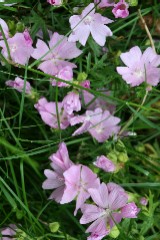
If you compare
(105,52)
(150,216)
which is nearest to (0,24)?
(105,52)

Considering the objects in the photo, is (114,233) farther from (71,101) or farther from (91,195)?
(71,101)

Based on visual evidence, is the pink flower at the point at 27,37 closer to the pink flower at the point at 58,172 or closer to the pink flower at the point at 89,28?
the pink flower at the point at 89,28

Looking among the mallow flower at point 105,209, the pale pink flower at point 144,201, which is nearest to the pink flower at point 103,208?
the mallow flower at point 105,209

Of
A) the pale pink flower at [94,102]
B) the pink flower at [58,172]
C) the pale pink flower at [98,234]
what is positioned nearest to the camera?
the pale pink flower at [98,234]

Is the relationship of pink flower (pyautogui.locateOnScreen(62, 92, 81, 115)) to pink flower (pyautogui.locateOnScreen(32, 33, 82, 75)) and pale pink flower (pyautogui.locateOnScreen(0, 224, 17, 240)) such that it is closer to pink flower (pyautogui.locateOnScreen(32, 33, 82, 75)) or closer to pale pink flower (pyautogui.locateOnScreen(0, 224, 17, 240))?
pink flower (pyautogui.locateOnScreen(32, 33, 82, 75))

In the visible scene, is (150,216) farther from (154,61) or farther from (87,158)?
(154,61)

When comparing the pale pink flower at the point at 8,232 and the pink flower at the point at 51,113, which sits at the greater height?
the pink flower at the point at 51,113
